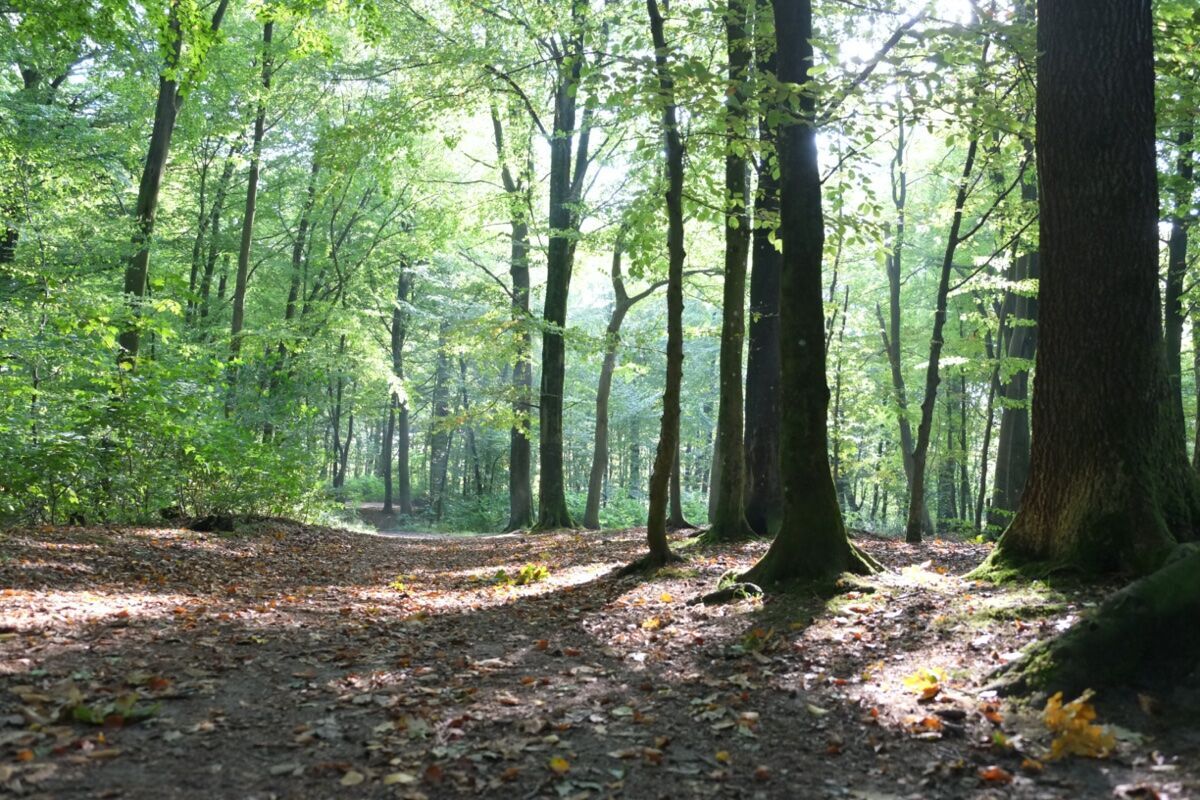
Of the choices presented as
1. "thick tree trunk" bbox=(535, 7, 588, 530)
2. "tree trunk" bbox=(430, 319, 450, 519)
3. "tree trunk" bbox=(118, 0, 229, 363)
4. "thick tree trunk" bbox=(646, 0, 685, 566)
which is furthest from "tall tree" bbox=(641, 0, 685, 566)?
"tree trunk" bbox=(430, 319, 450, 519)

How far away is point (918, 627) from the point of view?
4988mm

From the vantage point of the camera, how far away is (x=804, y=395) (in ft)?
21.1

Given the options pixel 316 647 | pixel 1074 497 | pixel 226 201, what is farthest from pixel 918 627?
pixel 226 201

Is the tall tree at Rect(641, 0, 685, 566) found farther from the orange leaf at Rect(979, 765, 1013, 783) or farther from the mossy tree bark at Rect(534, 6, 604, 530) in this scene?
the mossy tree bark at Rect(534, 6, 604, 530)

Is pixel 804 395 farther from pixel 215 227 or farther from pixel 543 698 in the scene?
pixel 215 227

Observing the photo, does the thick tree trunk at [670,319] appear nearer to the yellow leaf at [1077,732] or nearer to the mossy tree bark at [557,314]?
the yellow leaf at [1077,732]

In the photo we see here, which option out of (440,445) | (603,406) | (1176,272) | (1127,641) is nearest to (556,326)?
(603,406)

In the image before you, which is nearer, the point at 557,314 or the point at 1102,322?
the point at 1102,322

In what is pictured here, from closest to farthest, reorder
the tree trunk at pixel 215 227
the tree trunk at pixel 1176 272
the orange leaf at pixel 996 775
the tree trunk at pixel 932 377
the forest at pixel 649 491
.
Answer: the orange leaf at pixel 996 775, the forest at pixel 649 491, the tree trunk at pixel 932 377, the tree trunk at pixel 1176 272, the tree trunk at pixel 215 227

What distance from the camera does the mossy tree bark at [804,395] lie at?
639cm

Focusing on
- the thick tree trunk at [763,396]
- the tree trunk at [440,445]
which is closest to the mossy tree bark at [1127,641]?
the thick tree trunk at [763,396]

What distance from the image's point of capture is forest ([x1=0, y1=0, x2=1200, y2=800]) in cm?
349

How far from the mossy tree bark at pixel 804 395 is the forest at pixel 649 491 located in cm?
3

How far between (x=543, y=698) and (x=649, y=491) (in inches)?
200
